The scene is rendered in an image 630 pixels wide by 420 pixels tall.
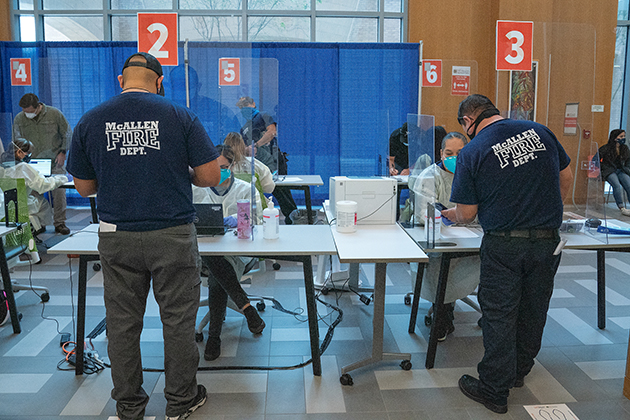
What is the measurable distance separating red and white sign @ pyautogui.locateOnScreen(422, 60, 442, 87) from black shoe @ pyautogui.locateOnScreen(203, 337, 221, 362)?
15.0 ft

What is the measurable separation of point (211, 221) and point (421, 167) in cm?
122

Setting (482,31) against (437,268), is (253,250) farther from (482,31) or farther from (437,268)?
(482,31)

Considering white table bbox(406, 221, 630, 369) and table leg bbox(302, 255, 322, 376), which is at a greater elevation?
white table bbox(406, 221, 630, 369)

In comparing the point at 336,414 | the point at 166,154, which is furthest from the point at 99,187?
the point at 336,414

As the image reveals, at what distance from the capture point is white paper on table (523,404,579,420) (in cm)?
210

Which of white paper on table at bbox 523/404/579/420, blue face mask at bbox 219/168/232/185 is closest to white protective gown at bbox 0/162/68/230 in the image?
blue face mask at bbox 219/168/232/185

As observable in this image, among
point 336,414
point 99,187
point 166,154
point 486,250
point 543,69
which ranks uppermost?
point 543,69

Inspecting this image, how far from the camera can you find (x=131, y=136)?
5.94ft

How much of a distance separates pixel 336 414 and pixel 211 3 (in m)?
6.01

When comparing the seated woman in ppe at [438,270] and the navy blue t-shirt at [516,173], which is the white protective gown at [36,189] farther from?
the navy blue t-shirt at [516,173]

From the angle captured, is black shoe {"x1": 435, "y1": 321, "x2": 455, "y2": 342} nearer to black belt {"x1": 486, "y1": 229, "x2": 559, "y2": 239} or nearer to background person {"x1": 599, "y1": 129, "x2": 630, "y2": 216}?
black belt {"x1": 486, "y1": 229, "x2": 559, "y2": 239}

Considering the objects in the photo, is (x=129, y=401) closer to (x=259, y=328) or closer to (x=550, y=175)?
(x=259, y=328)

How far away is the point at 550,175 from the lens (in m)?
2.03

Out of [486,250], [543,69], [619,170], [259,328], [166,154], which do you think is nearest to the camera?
[166,154]
